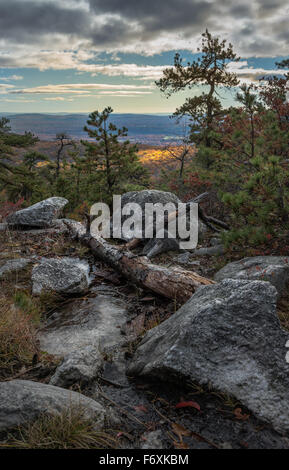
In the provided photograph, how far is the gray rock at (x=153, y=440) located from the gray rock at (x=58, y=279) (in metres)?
3.78

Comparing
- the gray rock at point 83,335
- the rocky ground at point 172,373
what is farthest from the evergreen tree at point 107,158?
the rocky ground at point 172,373

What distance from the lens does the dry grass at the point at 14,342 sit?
3.58 metres

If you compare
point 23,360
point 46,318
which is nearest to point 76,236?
point 46,318

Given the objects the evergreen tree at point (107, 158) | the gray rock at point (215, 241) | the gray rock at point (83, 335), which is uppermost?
the evergreen tree at point (107, 158)

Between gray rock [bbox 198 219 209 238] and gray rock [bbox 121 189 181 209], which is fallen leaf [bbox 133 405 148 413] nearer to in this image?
gray rock [bbox 198 219 209 238]

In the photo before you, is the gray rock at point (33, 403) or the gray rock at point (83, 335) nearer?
the gray rock at point (33, 403)

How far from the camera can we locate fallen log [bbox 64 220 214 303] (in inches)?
Result: 208

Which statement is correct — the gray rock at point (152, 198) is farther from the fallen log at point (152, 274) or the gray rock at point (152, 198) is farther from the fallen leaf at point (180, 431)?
the fallen leaf at point (180, 431)

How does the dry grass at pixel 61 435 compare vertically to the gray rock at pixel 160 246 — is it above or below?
below

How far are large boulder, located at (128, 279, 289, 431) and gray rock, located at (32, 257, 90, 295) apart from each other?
2900 mm

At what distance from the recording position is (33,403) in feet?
8.23

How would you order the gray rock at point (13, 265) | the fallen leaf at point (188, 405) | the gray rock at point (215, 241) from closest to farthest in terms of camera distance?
the fallen leaf at point (188, 405), the gray rock at point (13, 265), the gray rock at point (215, 241)

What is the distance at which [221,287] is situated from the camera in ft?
12.2
